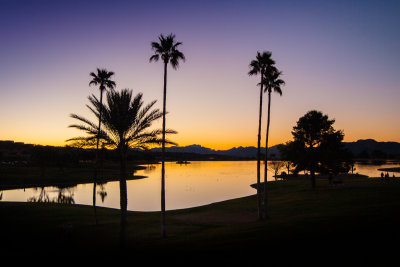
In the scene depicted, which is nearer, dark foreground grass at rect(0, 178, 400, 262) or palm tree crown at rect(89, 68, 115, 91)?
dark foreground grass at rect(0, 178, 400, 262)

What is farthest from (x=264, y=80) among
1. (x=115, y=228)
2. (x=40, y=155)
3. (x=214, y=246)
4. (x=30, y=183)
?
(x=40, y=155)

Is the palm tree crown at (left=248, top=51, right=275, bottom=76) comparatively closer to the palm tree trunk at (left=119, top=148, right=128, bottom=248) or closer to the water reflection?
the palm tree trunk at (left=119, top=148, right=128, bottom=248)

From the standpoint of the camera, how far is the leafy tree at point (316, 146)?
47812 millimetres

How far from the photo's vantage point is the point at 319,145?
49812 millimetres

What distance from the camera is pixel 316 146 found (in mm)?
50031

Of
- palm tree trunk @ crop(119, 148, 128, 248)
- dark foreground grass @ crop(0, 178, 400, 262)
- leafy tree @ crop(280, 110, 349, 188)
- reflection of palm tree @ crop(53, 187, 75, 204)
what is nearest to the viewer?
dark foreground grass @ crop(0, 178, 400, 262)

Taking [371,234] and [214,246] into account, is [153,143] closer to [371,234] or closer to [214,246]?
[214,246]

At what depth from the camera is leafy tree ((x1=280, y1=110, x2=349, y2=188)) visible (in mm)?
A: 47812

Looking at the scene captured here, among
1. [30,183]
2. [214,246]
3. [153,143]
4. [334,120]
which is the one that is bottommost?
[30,183]

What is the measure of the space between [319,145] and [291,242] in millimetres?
38417

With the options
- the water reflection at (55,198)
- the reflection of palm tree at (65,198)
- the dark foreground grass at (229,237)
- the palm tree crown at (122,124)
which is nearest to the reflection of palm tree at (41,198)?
the water reflection at (55,198)

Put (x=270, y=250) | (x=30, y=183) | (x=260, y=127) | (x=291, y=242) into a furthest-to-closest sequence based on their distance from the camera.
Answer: (x=30, y=183), (x=260, y=127), (x=291, y=242), (x=270, y=250)

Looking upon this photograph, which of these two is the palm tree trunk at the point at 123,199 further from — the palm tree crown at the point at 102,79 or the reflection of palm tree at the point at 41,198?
the reflection of palm tree at the point at 41,198

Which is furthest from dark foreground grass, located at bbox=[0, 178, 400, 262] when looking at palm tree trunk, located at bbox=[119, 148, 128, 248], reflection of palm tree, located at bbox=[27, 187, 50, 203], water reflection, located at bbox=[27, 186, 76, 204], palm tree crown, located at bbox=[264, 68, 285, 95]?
reflection of palm tree, located at bbox=[27, 187, 50, 203]
